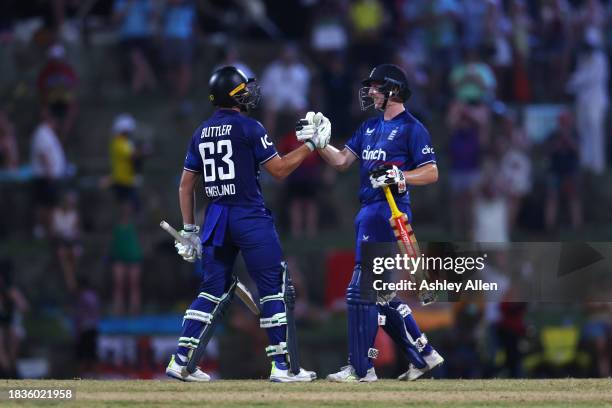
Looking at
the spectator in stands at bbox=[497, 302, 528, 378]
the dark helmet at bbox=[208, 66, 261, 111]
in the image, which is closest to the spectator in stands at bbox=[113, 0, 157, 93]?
the spectator in stands at bbox=[497, 302, 528, 378]

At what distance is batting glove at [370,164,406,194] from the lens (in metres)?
13.3

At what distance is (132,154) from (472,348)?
6763 millimetres

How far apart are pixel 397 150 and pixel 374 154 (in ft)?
0.70

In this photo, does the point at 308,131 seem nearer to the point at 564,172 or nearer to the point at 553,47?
the point at 564,172

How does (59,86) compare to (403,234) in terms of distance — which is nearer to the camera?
(403,234)

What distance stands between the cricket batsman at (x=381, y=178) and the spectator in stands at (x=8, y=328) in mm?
10009

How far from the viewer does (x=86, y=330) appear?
23.1 meters

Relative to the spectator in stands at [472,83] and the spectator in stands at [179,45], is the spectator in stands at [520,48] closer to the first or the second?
the spectator in stands at [472,83]

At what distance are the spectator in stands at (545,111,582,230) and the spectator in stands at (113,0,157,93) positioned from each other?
7.51 metres

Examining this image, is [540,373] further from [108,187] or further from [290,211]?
[108,187]

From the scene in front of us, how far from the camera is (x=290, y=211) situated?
83.5 feet

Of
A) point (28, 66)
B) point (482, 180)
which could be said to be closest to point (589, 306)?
point (482, 180)

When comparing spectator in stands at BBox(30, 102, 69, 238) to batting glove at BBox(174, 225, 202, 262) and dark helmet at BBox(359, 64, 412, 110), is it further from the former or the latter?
dark helmet at BBox(359, 64, 412, 110)

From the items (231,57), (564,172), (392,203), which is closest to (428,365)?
(392,203)
